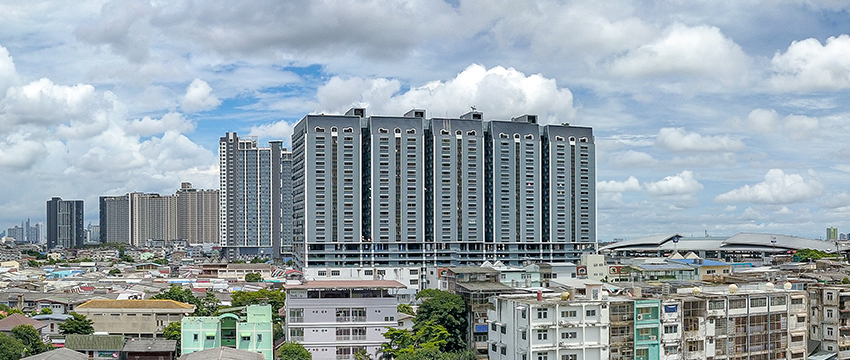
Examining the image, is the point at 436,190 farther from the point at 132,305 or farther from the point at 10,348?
the point at 10,348

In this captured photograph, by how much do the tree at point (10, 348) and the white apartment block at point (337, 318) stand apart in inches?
437

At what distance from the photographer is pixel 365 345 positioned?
3644cm

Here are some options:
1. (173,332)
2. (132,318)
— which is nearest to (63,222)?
(132,318)

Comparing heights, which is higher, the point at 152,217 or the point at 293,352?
the point at 152,217

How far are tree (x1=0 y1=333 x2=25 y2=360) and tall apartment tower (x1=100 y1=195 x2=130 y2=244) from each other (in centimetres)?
14281

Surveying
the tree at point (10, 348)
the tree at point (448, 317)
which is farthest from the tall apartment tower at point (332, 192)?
the tree at point (10, 348)

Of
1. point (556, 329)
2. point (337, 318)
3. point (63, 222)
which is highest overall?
point (63, 222)

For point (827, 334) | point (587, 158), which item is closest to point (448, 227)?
point (587, 158)

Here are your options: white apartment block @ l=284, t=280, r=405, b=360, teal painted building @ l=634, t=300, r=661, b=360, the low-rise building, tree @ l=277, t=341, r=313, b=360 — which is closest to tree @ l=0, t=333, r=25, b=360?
the low-rise building

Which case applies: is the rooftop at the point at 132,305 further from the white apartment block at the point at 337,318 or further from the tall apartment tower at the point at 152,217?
the tall apartment tower at the point at 152,217

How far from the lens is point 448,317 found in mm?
35781

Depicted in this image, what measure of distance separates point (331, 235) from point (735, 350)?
34.6 meters

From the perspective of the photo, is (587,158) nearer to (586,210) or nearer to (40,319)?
(586,210)

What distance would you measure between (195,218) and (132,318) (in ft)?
409
